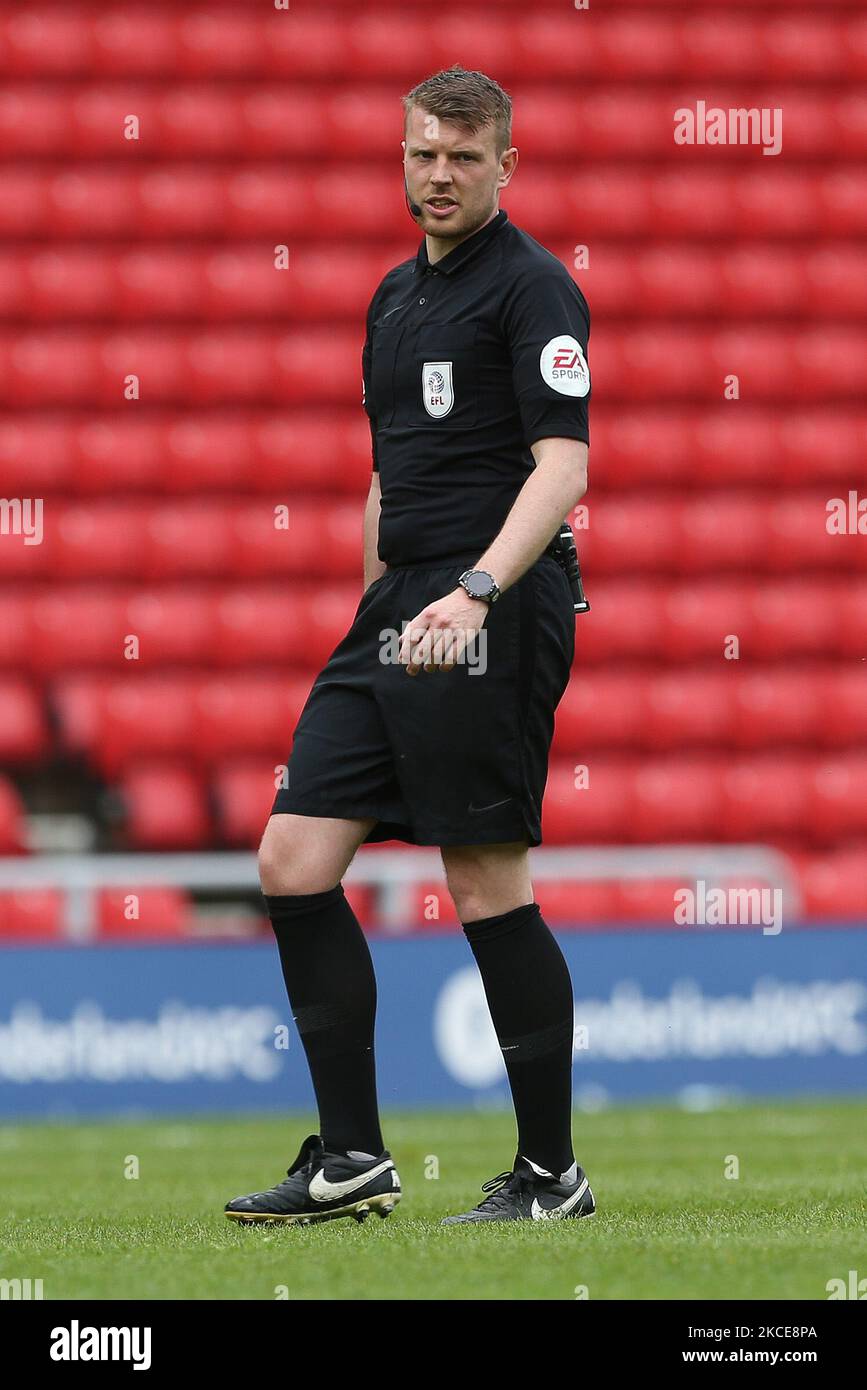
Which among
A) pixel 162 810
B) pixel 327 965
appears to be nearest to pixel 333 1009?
pixel 327 965

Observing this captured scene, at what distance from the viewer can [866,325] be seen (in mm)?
10742

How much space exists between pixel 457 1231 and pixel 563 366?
4.40 ft

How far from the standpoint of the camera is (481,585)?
3268mm

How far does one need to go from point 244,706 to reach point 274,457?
1399 millimetres

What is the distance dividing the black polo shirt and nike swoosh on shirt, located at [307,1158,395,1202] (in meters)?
1.00

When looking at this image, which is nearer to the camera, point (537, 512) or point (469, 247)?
point (537, 512)

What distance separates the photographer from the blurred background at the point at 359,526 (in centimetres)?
742

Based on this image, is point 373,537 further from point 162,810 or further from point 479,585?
point 162,810

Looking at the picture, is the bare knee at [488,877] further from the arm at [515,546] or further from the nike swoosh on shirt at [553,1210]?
the nike swoosh on shirt at [553,1210]

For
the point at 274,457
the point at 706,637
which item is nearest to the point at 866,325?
the point at 706,637

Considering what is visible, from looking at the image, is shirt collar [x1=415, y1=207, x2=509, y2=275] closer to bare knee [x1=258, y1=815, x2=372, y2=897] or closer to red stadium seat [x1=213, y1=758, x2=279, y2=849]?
bare knee [x1=258, y1=815, x2=372, y2=897]

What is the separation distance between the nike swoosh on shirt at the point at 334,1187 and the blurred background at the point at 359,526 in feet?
12.2
